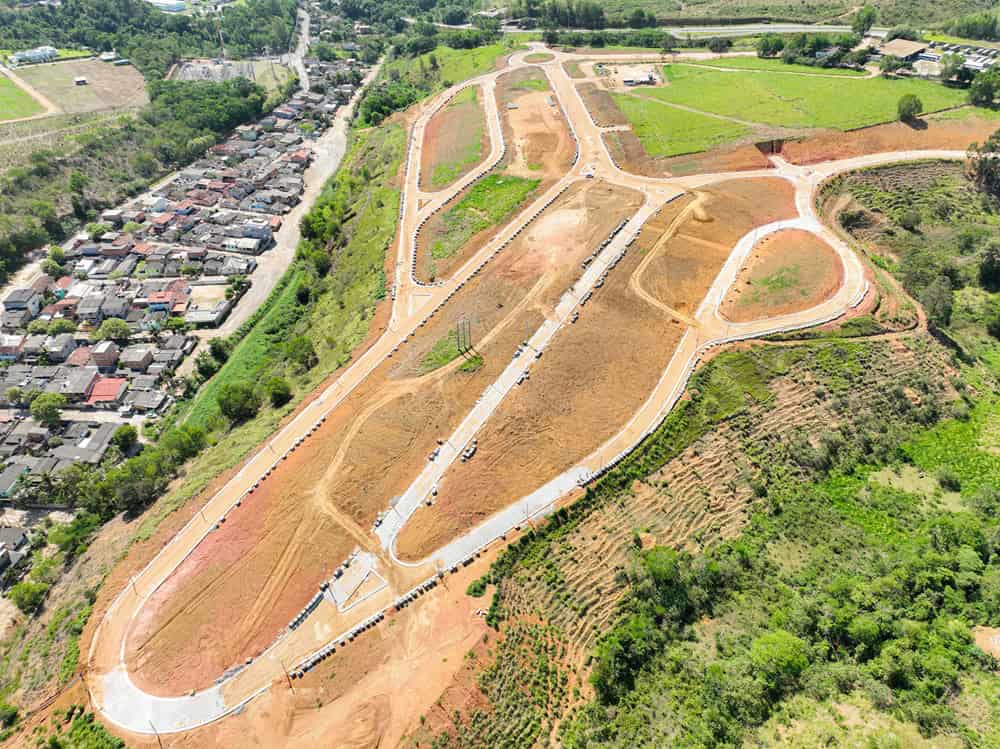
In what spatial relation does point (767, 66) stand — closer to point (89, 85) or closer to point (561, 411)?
point (561, 411)

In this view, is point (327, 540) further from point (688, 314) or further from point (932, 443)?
point (932, 443)

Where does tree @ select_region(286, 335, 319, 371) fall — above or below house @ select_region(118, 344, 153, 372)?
above

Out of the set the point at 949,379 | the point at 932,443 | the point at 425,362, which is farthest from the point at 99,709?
the point at 949,379

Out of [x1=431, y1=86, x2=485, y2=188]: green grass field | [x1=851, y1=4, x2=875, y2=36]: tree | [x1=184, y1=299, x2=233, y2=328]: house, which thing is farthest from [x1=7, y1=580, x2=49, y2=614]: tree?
[x1=851, y1=4, x2=875, y2=36]: tree

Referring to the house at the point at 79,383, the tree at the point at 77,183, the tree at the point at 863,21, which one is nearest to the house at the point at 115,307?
the house at the point at 79,383

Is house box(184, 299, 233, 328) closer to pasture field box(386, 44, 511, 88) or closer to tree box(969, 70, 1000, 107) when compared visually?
pasture field box(386, 44, 511, 88)

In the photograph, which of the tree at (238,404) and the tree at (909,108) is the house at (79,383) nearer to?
the tree at (238,404)

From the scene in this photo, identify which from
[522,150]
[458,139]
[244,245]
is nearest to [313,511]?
[244,245]

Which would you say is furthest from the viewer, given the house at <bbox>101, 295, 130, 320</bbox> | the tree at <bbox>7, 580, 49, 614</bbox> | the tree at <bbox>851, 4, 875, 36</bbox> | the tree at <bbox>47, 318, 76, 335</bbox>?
the tree at <bbox>851, 4, 875, 36</bbox>
